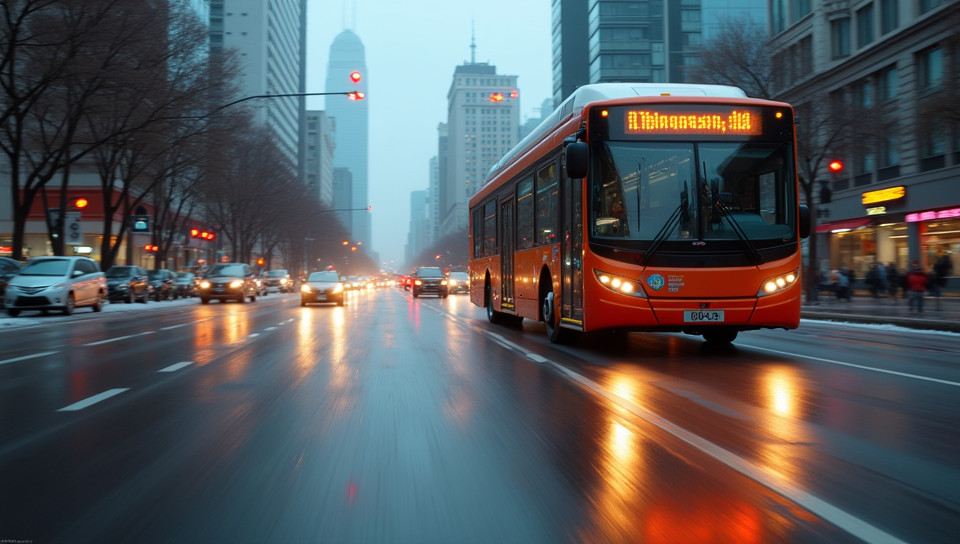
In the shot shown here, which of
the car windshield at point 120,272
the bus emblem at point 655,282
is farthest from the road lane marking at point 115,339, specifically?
the car windshield at point 120,272

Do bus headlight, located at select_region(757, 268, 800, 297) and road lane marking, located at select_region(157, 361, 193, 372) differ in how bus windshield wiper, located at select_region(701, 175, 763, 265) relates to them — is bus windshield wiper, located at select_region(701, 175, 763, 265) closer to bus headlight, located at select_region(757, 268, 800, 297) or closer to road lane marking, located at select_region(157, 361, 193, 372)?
bus headlight, located at select_region(757, 268, 800, 297)

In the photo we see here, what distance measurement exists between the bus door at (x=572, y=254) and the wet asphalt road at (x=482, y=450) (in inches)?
43.6

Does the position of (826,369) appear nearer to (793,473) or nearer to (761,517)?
(793,473)

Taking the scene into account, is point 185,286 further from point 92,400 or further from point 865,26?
point 92,400

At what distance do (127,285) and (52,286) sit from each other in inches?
500

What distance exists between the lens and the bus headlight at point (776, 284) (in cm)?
1001

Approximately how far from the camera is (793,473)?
4301 millimetres

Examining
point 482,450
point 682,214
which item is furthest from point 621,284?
point 482,450

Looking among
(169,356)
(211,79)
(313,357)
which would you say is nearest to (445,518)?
(313,357)

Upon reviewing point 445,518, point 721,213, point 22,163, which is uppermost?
point 22,163

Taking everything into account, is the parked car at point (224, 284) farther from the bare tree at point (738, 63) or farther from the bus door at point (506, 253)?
the bus door at point (506, 253)

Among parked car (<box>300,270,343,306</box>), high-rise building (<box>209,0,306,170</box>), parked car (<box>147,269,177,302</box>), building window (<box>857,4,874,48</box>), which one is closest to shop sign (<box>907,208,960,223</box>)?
building window (<box>857,4,874,48</box>)

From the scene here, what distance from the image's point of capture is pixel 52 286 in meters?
24.0

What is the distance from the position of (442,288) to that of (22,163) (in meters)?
27.2
